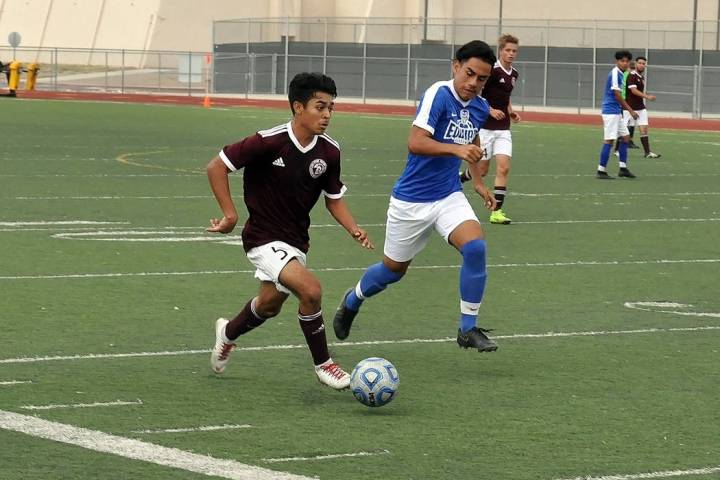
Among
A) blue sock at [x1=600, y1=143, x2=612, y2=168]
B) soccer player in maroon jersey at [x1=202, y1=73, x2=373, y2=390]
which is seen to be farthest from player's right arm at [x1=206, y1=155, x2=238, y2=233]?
blue sock at [x1=600, y1=143, x2=612, y2=168]

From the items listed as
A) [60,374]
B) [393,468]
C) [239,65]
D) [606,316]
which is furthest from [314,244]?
[239,65]

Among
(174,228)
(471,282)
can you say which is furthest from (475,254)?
(174,228)

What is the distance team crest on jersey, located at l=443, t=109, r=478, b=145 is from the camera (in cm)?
1058

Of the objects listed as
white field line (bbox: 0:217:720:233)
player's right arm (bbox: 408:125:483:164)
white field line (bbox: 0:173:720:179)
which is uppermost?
player's right arm (bbox: 408:125:483:164)

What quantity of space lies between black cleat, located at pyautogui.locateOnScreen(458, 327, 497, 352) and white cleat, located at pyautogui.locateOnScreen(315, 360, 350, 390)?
120 centimetres

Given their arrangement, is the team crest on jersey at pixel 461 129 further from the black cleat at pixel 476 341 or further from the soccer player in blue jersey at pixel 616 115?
the soccer player in blue jersey at pixel 616 115

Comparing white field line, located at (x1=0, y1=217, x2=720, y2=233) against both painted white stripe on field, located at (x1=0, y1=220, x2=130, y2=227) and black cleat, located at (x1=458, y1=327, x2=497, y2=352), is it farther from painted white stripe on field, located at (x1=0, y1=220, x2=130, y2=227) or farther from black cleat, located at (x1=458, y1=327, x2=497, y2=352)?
black cleat, located at (x1=458, y1=327, x2=497, y2=352)

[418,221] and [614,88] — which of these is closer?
[418,221]

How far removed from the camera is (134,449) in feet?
23.4

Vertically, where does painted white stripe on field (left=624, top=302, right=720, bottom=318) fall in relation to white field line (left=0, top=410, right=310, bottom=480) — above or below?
above

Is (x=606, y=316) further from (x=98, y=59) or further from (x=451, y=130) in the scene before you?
(x=98, y=59)

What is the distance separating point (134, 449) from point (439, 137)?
4.09 meters

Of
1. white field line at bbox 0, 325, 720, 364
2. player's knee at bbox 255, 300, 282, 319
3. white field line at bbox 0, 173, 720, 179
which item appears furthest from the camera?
white field line at bbox 0, 173, 720, 179

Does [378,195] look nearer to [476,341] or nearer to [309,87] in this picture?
[476,341]
